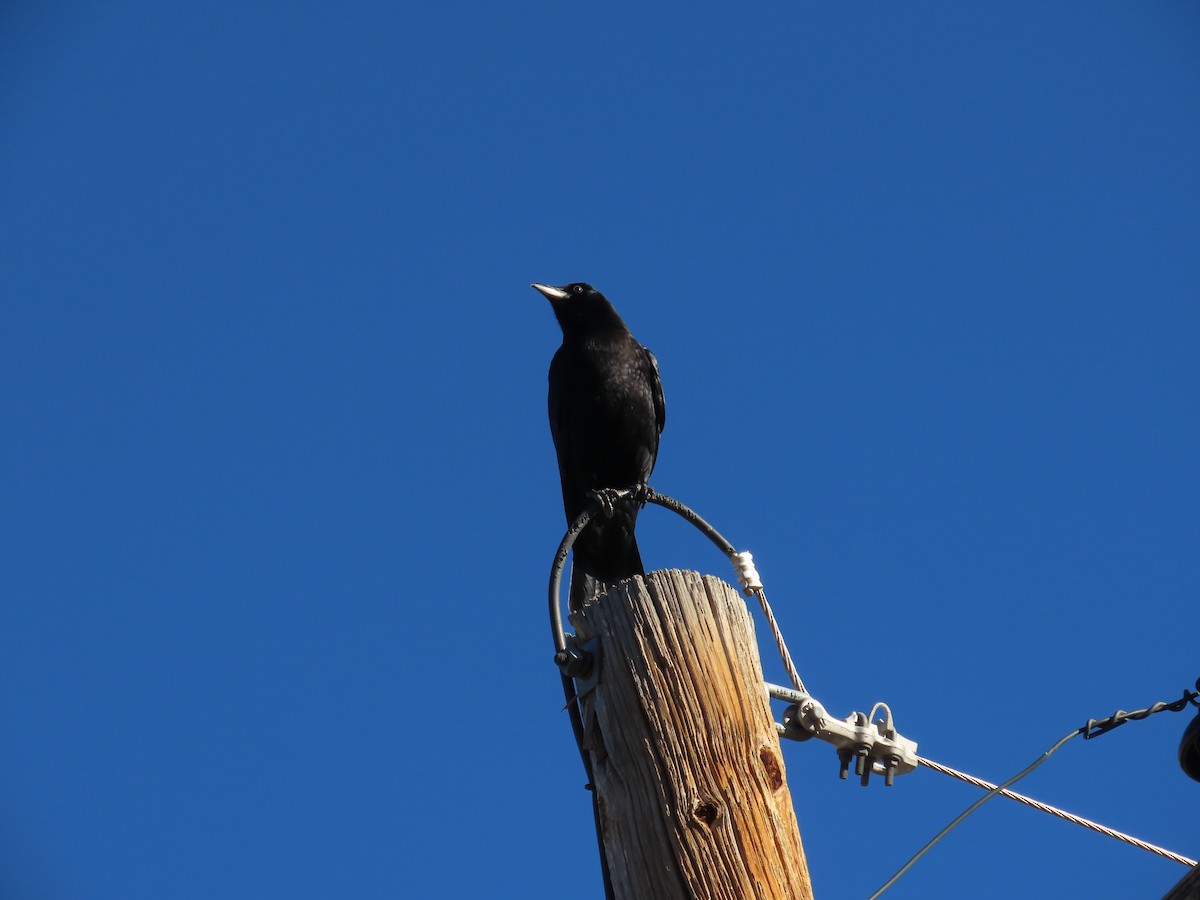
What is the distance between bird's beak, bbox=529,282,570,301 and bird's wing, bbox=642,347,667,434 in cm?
67

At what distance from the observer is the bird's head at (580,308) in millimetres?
6664

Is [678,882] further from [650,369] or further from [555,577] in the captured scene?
[650,369]

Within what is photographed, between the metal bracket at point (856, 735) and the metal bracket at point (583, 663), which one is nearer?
the metal bracket at point (583, 663)

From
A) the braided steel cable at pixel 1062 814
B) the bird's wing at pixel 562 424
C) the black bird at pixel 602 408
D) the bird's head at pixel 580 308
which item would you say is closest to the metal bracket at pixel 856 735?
the braided steel cable at pixel 1062 814

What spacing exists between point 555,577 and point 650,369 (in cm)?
393

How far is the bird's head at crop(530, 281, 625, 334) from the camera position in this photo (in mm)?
6664

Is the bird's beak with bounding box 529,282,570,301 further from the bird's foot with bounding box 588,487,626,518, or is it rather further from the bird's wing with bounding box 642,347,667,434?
the bird's foot with bounding box 588,487,626,518

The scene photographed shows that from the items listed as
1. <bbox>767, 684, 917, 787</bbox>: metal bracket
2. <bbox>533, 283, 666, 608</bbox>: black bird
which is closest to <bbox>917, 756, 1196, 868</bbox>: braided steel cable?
<bbox>767, 684, 917, 787</bbox>: metal bracket

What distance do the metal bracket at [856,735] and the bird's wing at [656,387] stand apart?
3.50 meters

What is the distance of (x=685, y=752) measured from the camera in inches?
81.0

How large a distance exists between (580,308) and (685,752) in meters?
4.94

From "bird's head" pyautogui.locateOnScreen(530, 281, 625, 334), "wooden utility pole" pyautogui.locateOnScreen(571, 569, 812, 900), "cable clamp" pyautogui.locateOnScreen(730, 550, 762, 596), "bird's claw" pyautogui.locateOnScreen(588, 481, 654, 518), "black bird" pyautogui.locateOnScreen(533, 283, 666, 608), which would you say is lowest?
"wooden utility pole" pyautogui.locateOnScreen(571, 569, 812, 900)

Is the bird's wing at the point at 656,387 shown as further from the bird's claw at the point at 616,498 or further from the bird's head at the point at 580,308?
the bird's claw at the point at 616,498

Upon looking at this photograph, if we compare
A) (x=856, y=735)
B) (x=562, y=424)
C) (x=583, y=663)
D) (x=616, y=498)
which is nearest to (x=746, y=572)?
(x=856, y=735)
